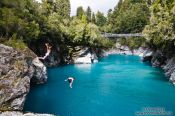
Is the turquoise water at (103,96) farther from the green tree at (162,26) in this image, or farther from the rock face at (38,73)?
the green tree at (162,26)

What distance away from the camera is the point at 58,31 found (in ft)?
213

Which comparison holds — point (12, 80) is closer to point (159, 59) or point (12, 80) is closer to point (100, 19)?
point (159, 59)

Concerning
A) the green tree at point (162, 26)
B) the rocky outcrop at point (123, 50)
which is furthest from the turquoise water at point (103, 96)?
the rocky outcrop at point (123, 50)

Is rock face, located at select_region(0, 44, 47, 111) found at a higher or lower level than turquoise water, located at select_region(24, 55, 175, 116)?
higher

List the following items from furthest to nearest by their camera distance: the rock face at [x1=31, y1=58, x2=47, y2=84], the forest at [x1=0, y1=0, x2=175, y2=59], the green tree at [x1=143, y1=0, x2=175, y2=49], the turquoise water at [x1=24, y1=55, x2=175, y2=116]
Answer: the green tree at [x1=143, y1=0, x2=175, y2=49], the rock face at [x1=31, y1=58, x2=47, y2=84], the forest at [x1=0, y1=0, x2=175, y2=59], the turquoise water at [x1=24, y1=55, x2=175, y2=116]

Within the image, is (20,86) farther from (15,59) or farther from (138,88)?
(138,88)

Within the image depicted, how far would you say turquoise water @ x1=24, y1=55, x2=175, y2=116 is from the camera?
28531 millimetres

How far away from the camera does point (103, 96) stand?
112ft

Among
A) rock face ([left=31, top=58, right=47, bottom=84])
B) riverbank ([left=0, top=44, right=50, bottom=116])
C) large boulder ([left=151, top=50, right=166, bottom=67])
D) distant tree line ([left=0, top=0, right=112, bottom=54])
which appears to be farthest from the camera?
large boulder ([left=151, top=50, right=166, bottom=67])

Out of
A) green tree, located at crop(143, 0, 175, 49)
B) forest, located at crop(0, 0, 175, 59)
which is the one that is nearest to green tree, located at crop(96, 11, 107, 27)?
forest, located at crop(0, 0, 175, 59)

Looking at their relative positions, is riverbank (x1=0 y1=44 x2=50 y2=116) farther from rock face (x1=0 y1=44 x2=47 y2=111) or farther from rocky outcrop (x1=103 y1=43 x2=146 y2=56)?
rocky outcrop (x1=103 y1=43 x2=146 y2=56)

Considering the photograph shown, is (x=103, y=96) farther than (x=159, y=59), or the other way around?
(x=159, y=59)

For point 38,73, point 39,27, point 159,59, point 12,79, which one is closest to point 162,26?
point 159,59

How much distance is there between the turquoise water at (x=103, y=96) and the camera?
28.5 metres
